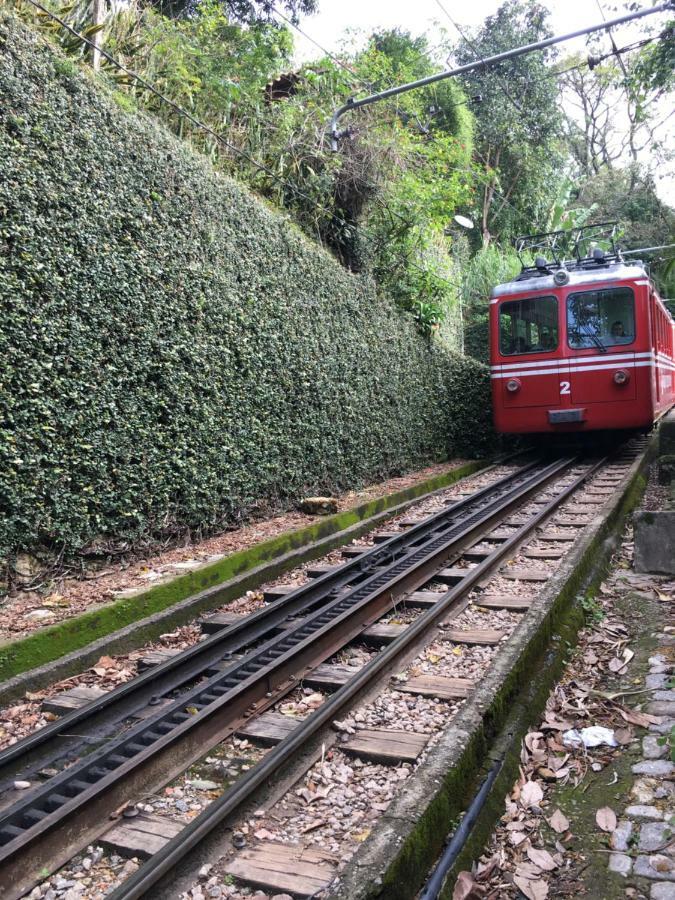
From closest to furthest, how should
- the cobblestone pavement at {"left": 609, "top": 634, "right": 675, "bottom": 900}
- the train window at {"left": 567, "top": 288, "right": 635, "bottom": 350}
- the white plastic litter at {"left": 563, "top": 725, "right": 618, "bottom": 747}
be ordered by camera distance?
the cobblestone pavement at {"left": 609, "top": 634, "right": 675, "bottom": 900}, the white plastic litter at {"left": 563, "top": 725, "right": 618, "bottom": 747}, the train window at {"left": 567, "top": 288, "right": 635, "bottom": 350}

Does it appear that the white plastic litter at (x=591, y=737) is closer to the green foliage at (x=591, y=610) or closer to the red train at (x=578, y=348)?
the green foliage at (x=591, y=610)

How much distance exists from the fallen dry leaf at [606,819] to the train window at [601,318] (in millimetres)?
9572

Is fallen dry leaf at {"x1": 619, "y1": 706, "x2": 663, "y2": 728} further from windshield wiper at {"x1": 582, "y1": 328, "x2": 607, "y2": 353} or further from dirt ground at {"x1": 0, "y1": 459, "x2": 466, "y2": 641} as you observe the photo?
windshield wiper at {"x1": 582, "y1": 328, "x2": 607, "y2": 353}

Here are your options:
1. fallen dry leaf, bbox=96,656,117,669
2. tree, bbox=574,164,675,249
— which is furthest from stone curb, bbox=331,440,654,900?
tree, bbox=574,164,675,249

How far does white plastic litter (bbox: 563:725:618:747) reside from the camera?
134 inches

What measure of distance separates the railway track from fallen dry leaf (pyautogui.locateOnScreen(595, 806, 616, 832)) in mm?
1282

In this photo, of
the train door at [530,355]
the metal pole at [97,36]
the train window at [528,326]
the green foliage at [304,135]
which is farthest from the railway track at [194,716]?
the train window at [528,326]

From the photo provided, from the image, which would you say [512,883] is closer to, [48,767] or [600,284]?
[48,767]

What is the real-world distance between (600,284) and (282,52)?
21.1ft

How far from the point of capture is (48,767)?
3.12 metres

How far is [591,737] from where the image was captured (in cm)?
344

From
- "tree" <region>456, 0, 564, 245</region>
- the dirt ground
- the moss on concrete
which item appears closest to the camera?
the moss on concrete

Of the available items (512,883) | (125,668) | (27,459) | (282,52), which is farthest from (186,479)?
(282,52)

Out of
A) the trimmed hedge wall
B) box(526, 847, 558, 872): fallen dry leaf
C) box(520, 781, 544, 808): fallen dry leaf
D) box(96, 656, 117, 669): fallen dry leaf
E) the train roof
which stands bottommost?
box(526, 847, 558, 872): fallen dry leaf
